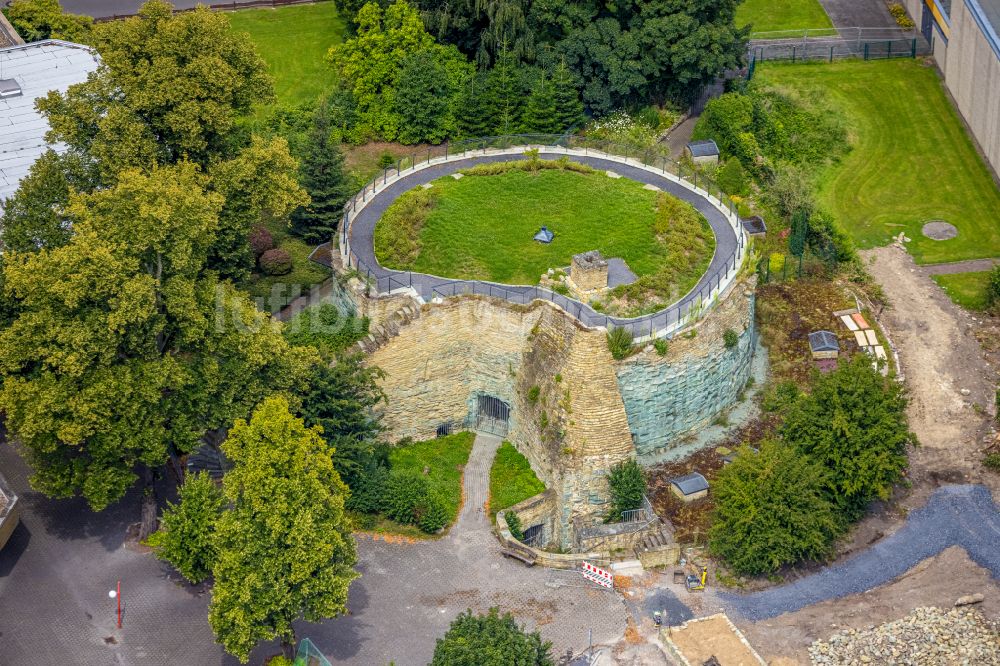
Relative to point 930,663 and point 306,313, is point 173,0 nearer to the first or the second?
point 306,313

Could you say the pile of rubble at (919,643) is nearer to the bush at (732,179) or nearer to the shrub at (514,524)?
the shrub at (514,524)

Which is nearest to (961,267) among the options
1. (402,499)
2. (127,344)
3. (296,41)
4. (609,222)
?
(609,222)

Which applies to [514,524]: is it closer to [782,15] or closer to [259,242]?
[259,242]

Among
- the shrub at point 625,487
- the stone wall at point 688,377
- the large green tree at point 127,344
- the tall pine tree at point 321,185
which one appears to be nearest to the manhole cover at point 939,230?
the stone wall at point 688,377

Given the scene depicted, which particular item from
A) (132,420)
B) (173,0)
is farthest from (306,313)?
(173,0)

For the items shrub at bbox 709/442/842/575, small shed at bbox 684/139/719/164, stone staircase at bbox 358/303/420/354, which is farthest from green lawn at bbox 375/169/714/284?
small shed at bbox 684/139/719/164

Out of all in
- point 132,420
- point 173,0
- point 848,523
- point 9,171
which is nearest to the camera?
point 132,420
